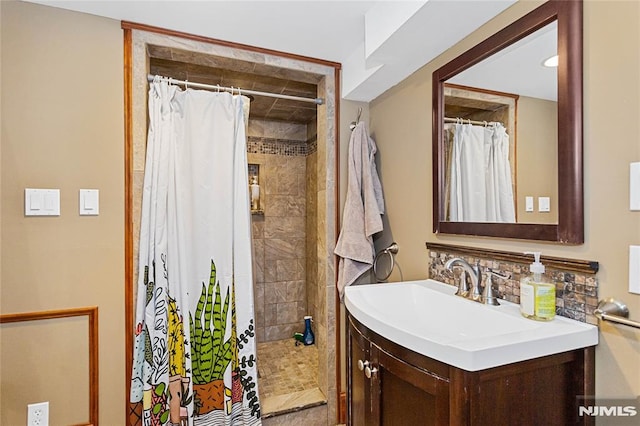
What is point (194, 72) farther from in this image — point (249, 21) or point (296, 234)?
point (296, 234)

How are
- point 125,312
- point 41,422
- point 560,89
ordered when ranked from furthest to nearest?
point 125,312 → point 41,422 → point 560,89

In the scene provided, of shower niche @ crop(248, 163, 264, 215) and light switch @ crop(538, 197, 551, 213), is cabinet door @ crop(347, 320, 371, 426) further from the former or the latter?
shower niche @ crop(248, 163, 264, 215)

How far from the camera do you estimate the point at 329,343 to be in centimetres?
202

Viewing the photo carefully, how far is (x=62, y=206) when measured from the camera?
147 centimetres

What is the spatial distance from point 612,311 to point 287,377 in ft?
6.73

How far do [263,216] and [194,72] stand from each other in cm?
140

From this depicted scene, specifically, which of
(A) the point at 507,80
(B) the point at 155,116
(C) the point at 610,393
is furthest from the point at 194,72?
(C) the point at 610,393

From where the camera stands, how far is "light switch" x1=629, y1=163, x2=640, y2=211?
2.69 feet

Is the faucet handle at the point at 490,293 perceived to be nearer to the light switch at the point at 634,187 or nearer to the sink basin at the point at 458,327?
the sink basin at the point at 458,327

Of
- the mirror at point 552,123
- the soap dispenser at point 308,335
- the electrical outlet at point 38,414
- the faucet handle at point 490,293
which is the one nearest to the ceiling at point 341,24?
the mirror at point 552,123

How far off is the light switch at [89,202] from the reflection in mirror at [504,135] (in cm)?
165

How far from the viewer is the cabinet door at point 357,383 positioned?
1140 mm

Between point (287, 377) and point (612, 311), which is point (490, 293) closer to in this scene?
point (612, 311)

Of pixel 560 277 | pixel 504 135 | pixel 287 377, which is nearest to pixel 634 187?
pixel 560 277
